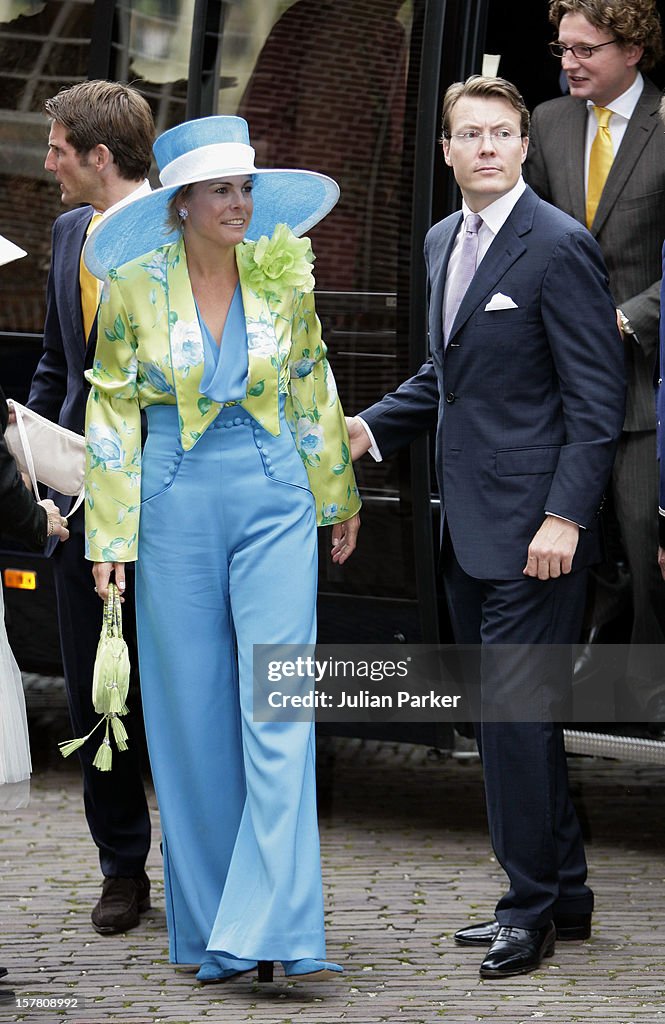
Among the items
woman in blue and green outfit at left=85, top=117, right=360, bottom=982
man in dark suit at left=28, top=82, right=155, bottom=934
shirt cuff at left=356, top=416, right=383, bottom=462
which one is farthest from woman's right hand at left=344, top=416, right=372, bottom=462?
man in dark suit at left=28, top=82, right=155, bottom=934

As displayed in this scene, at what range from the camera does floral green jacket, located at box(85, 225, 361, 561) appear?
450cm

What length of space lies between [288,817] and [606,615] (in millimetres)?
2125

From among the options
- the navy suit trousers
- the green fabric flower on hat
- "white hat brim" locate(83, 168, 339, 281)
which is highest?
"white hat brim" locate(83, 168, 339, 281)

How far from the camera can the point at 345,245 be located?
5.89 metres

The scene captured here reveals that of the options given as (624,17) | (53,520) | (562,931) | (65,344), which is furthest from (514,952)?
(624,17)

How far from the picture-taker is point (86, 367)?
510 centimetres

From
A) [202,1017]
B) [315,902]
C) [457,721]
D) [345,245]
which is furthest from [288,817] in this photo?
[345,245]

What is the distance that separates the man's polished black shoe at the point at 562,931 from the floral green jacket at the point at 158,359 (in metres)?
1.37

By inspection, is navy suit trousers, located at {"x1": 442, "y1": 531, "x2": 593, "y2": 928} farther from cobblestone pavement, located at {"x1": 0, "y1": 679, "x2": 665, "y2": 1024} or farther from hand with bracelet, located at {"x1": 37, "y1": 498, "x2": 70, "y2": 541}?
hand with bracelet, located at {"x1": 37, "y1": 498, "x2": 70, "y2": 541}

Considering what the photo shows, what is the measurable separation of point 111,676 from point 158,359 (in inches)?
30.9

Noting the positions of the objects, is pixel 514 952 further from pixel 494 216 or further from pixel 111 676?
pixel 494 216

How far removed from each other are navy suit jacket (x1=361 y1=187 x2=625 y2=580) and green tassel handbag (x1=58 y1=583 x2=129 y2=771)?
0.88 m

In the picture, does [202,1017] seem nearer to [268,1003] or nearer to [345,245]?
[268,1003]

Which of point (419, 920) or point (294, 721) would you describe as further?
point (419, 920)
